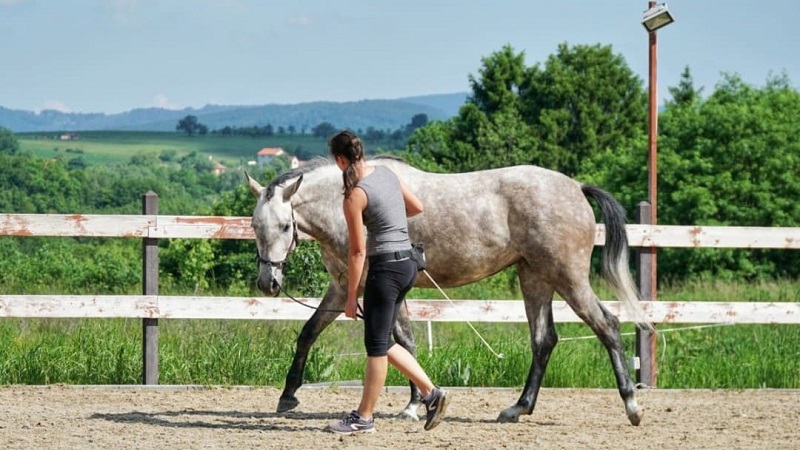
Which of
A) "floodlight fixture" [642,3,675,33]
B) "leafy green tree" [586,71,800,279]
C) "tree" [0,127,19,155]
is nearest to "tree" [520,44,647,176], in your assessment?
"leafy green tree" [586,71,800,279]

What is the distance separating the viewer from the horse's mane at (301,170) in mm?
7746

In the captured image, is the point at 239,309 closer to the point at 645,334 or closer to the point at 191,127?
the point at 645,334

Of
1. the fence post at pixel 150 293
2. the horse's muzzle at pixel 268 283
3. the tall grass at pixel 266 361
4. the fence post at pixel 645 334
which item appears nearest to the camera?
the horse's muzzle at pixel 268 283

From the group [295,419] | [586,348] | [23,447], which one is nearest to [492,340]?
[586,348]

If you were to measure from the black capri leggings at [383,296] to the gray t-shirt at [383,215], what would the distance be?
9 centimetres

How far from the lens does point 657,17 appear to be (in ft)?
33.9

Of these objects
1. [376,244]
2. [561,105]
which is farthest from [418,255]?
[561,105]

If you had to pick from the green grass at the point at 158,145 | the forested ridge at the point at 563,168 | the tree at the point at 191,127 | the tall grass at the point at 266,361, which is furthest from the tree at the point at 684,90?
the tree at the point at 191,127

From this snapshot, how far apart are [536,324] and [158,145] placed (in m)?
148

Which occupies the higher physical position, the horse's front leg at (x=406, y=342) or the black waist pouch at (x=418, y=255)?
the black waist pouch at (x=418, y=255)

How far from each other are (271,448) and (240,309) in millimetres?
2859

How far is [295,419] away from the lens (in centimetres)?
804

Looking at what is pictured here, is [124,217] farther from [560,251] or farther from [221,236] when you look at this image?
[560,251]

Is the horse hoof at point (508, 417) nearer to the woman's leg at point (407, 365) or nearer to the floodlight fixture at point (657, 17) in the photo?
the woman's leg at point (407, 365)
